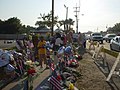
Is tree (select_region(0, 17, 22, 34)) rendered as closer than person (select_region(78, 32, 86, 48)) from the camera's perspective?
No

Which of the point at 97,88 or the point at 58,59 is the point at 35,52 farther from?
the point at 97,88

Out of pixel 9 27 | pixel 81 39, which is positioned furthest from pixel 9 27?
pixel 81 39

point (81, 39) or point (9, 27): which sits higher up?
point (9, 27)

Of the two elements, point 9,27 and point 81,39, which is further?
point 9,27

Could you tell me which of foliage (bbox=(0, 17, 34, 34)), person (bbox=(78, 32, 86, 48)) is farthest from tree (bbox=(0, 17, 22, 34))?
person (bbox=(78, 32, 86, 48))

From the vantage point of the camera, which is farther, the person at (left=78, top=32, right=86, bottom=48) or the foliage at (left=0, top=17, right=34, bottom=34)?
the foliage at (left=0, top=17, right=34, bottom=34)

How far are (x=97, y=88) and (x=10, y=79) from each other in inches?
134

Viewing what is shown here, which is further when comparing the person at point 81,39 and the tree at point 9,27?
the tree at point 9,27

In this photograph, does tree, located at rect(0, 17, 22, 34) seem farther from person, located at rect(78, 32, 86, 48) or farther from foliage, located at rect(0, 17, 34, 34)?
person, located at rect(78, 32, 86, 48)

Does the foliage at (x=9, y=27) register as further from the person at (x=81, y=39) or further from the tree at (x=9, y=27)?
the person at (x=81, y=39)

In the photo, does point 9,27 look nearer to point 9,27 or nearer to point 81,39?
point 9,27

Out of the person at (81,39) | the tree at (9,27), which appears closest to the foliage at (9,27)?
the tree at (9,27)

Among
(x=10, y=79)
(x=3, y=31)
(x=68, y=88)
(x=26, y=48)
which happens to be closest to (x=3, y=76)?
(x=10, y=79)

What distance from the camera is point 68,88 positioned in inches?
340
